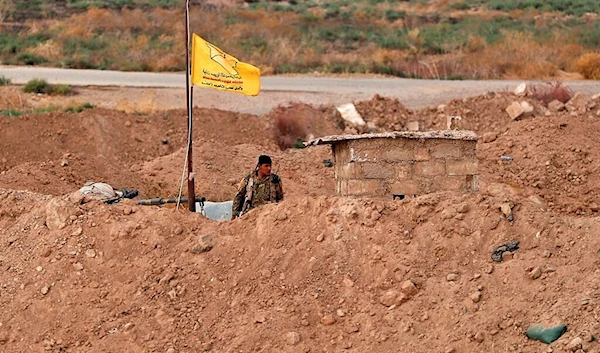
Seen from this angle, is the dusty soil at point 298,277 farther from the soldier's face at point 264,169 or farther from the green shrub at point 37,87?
the green shrub at point 37,87

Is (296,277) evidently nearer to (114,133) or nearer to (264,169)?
(264,169)

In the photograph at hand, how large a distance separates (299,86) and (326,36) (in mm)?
15285

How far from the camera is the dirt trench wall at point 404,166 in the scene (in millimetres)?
10969

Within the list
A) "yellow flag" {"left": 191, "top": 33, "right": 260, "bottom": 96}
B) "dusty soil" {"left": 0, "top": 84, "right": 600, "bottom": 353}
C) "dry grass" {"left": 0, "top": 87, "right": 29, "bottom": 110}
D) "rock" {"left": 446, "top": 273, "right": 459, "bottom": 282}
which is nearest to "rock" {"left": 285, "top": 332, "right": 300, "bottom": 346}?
"dusty soil" {"left": 0, "top": 84, "right": 600, "bottom": 353}

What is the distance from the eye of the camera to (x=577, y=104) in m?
20.3

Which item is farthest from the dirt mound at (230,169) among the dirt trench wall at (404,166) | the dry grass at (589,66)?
the dry grass at (589,66)

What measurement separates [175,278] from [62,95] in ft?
48.6

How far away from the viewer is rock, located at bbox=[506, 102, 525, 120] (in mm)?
19469

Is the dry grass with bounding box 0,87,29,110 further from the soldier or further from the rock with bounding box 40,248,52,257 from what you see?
the rock with bounding box 40,248,52,257

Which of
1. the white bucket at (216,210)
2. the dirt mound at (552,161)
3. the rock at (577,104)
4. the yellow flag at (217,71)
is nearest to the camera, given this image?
the yellow flag at (217,71)

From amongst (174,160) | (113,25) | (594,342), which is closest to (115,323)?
(594,342)

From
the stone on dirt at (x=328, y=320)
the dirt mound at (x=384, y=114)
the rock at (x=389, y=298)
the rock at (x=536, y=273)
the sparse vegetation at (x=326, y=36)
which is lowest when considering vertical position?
the sparse vegetation at (x=326, y=36)

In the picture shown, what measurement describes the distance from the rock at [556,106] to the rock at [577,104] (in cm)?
9

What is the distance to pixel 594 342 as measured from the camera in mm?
7645
